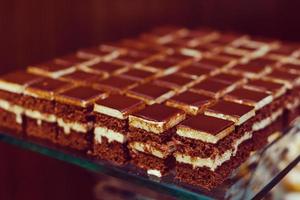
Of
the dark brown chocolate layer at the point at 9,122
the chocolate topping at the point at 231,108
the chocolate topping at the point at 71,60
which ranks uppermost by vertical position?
the chocolate topping at the point at 231,108

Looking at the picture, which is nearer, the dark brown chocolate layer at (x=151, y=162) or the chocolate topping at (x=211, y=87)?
the dark brown chocolate layer at (x=151, y=162)

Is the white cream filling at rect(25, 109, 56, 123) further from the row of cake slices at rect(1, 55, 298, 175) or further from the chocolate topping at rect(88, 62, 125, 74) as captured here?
the chocolate topping at rect(88, 62, 125, 74)

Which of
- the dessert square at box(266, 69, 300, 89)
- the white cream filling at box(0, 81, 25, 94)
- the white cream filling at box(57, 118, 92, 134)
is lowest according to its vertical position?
the white cream filling at box(57, 118, 92, 134)

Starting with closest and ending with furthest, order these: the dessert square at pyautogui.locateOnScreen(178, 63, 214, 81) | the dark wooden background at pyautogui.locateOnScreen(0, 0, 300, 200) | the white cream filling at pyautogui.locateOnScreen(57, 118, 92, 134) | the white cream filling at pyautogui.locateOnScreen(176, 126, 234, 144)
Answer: the white cream filling at pyautogui.locateOnScreen(176, 126, 234, 144) → the white cream filling at pyautogui.locateOnScreen(57, 118, 92, 134) → the dessert square at pyautogui.locateOnScreen(178, 63, 214, 81) → the dark wooden background at pyautogui.locateOnScreen(0, 0, 300, 200)

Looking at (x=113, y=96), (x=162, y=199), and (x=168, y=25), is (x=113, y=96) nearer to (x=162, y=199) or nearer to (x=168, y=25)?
(x=162, y=199)

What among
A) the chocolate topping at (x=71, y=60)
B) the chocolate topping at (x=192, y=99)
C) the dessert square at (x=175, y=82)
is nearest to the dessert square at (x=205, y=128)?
the chocolate topping at (x=192, y=99)

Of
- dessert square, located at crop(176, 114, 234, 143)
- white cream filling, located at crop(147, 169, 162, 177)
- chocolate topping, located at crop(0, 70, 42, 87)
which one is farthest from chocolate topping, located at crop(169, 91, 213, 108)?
chocolate topping, located at crop(0, 70, 42, 87)

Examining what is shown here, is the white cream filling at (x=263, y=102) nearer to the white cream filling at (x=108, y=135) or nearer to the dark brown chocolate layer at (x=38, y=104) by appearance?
the white cream filling at (x=108, y=135)

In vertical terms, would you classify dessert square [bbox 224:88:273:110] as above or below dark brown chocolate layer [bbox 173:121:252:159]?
above
